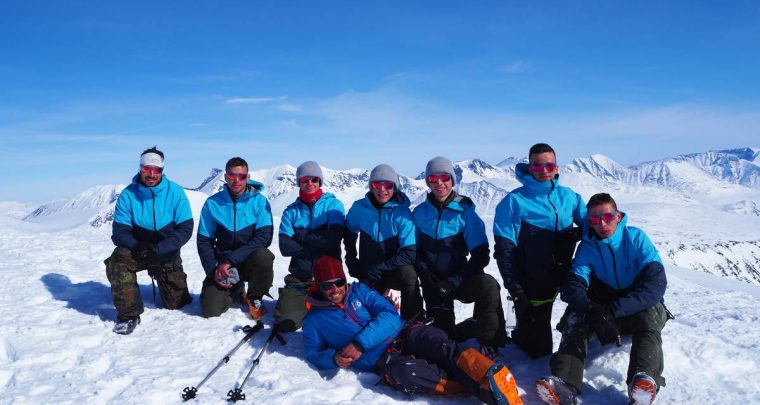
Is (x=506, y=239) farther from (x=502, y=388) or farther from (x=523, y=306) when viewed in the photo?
(x=502, y=388)

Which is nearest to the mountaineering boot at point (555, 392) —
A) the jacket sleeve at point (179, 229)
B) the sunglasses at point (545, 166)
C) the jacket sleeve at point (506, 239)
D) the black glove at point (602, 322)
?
the black glove at point (602, 322)

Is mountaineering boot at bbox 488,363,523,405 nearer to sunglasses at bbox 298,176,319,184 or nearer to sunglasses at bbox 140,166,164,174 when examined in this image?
sunglasses at bbox 298,176,319,184

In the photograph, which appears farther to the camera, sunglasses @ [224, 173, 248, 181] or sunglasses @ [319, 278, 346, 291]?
sunglasses @ [224, 173, 248, 181]

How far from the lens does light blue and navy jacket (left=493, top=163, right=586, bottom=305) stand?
6332 millimetres

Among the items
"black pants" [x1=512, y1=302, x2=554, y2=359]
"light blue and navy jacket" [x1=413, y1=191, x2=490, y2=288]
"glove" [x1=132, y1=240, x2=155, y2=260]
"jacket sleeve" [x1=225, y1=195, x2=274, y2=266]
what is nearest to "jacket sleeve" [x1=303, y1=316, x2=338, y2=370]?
"light blue and navy jacket" [x1=413, y1=191, x2=490, y2=288]

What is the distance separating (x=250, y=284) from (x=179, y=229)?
1488 mm

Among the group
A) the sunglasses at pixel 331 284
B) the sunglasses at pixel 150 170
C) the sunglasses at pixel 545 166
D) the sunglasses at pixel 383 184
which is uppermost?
the sunglasses at pixel 150 170

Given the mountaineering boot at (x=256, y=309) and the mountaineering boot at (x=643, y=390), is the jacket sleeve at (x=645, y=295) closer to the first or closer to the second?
the mountaineering boot at (x=643, y=390)

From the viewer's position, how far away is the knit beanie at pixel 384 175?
22.9 ft

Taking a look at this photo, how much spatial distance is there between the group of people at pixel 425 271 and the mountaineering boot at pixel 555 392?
0.6 inches

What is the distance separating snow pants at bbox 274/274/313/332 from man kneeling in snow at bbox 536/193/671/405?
376 cm

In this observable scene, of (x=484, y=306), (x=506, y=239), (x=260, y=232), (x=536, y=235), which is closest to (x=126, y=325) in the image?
(x=260, y=232)

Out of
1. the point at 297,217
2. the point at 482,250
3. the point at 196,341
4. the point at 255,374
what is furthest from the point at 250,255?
the point at 482,250

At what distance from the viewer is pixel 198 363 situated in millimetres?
5918
